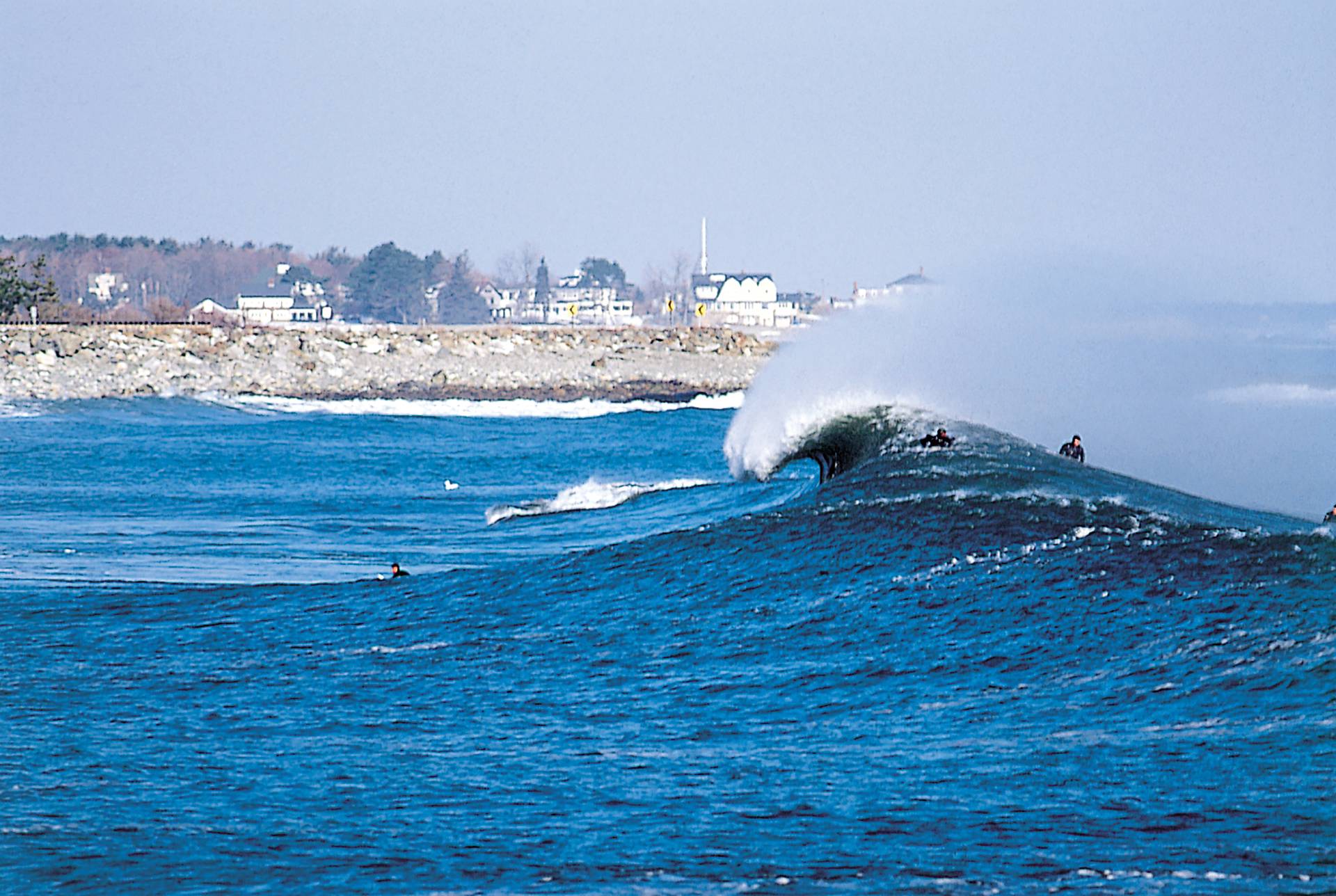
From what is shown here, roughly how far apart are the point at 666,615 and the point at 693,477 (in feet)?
72.2

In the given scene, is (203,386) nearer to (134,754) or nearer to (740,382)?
(740,382)

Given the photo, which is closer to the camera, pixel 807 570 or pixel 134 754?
pixel 134 754

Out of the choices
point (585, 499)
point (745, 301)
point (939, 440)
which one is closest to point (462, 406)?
point (585, 499)

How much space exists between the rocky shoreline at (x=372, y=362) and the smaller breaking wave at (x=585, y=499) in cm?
4290

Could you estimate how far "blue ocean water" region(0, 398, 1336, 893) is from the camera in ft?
25.8

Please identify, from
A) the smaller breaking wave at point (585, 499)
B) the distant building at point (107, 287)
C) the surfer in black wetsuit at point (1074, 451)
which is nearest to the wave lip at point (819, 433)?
the smaller breaking wave at point (585, 499)

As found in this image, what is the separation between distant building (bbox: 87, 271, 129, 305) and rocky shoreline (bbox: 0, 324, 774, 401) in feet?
362

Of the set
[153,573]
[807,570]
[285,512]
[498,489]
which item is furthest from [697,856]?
[498,489]

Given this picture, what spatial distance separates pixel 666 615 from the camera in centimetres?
1370

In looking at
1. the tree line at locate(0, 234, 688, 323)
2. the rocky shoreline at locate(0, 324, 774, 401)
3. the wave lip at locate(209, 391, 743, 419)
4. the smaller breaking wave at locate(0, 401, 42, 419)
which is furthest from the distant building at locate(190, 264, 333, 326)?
the smaller breaking wave at locate(0, 401, 42, 419)

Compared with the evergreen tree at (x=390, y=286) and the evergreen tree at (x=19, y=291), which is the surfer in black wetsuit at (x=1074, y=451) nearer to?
the evergreen tree at (x=19, y=291)

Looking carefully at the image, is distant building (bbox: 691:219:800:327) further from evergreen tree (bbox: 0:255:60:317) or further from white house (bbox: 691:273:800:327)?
evergreen tree (bbox: 0:255:60:317)

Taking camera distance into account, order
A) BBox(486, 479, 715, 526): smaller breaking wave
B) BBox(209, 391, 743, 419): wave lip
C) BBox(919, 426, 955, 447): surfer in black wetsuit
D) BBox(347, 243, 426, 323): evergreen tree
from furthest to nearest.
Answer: BBox(347, 243, 426, 323): evergreen tree → BBox(209, 391, 743, 419): wave lip → BBox(486, 479, 715, 526): smaller breaking wave → BBox(919, 426, 955, 447): surfer in black wetsuit

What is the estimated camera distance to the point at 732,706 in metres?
10.6
